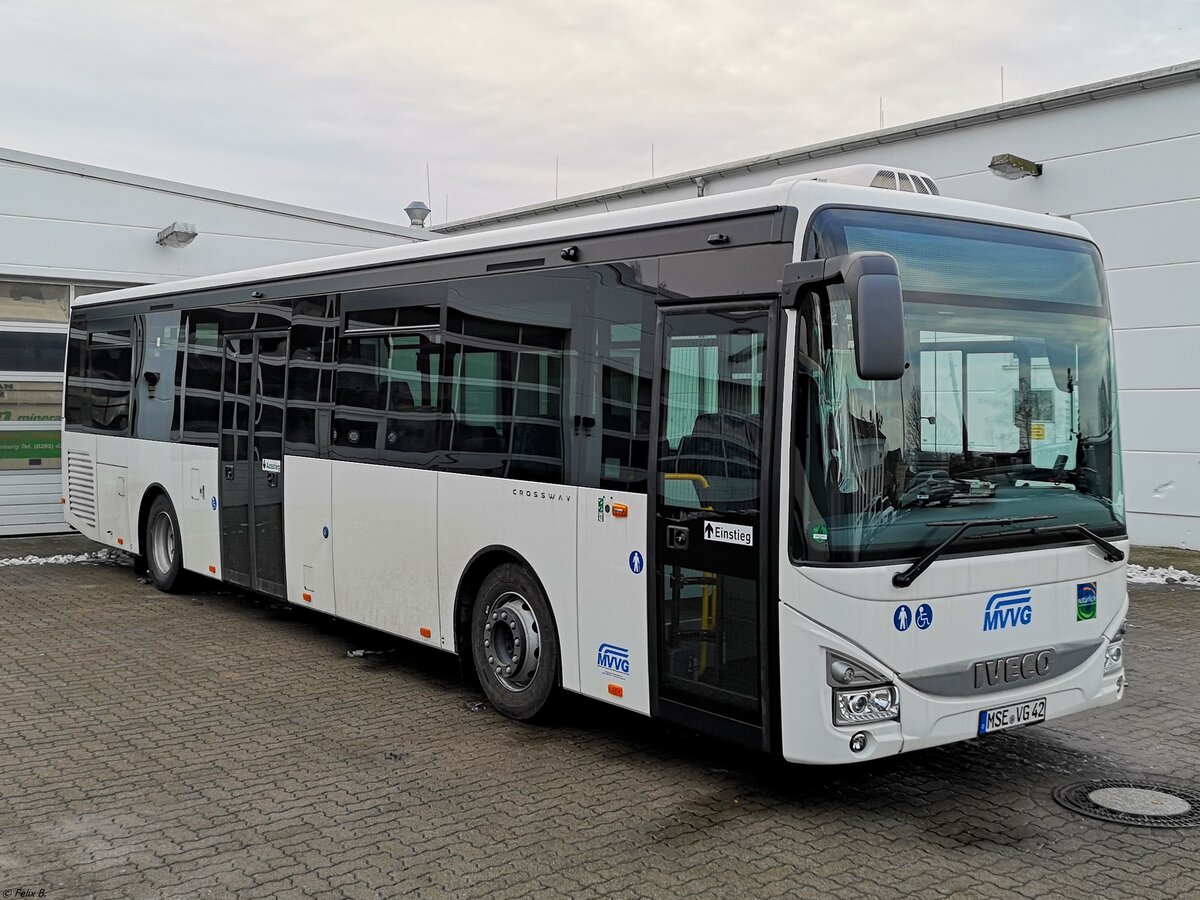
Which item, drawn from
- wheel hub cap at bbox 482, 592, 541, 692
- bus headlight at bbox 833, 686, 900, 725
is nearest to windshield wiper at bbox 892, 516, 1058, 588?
bus headlight at bbox 833, 686, 900, 725

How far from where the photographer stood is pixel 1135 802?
18.8 feet

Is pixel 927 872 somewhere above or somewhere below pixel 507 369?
below

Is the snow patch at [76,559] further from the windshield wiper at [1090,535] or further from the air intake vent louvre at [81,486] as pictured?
the windshield wiper at [1090,535]

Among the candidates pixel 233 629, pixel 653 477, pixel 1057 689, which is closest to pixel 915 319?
pixel 653 477

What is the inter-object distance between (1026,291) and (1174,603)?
269 inches

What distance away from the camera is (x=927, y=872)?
191 inches

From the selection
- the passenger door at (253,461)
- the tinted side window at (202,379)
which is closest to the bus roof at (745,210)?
the passenger door at (253,461)

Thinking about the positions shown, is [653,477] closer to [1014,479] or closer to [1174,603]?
[1014,479]

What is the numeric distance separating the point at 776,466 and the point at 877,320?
2.77 feet

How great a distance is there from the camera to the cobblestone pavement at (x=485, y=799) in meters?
4.81

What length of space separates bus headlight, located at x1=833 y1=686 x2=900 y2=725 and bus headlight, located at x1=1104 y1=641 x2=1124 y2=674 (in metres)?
1.53

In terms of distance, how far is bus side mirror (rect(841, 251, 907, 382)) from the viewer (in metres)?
4.81

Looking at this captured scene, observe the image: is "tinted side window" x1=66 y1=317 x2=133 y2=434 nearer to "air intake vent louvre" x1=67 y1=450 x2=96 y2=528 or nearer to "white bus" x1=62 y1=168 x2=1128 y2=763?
"air intake vent louvre" x1=67 y1=450 x2=96 y2=528

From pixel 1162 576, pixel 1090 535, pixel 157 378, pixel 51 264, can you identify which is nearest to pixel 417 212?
pixel 51 264
